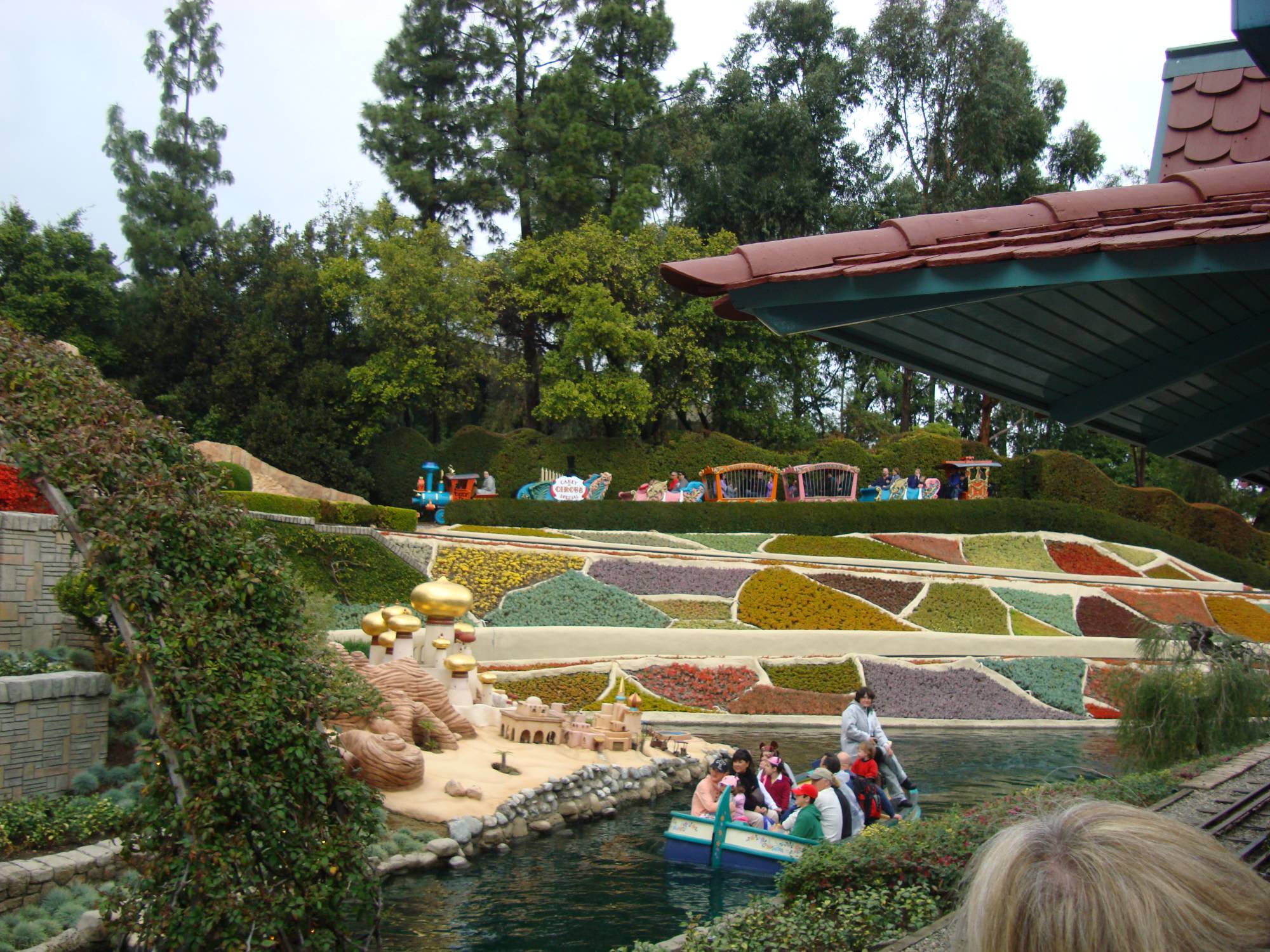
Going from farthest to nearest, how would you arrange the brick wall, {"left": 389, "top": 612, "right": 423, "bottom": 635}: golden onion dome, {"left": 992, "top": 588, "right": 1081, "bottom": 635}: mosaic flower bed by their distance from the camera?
{"left": 992, "top": 588, "right": 1081, "bottom": 635}: mosaic flower bed < {"left": 389, "top": 612, "right": 423, "bottom": 635}: golden onion dome < the brick wall

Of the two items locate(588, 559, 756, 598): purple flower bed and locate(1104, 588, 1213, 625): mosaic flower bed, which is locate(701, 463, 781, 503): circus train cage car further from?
locate(1104, 588, 1213, 625): mosaic flower bed

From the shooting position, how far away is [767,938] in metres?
6.26

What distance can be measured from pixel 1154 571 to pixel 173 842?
2664cm

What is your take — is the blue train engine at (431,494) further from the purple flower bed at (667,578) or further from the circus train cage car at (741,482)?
the purple flower bed at (667,578)

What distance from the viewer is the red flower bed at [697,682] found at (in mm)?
16906

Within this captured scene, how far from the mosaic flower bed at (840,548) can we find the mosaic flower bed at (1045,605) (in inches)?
122

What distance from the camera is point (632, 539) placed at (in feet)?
86.2

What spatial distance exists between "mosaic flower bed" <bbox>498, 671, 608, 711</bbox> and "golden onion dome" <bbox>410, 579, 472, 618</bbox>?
2342 mm

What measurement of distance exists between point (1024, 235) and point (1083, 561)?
25928 millimetres

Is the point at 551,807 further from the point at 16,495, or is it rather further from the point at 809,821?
the point at 16,495

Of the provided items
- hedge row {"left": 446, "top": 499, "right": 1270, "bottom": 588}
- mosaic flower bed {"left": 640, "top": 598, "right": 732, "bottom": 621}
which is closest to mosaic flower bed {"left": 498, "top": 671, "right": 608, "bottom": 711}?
mosaic flower bed {"left": 640, "top": 598, "right": 732, "bottom": 621}

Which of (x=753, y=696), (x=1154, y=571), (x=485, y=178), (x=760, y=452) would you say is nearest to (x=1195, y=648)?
(x=753, y=696)

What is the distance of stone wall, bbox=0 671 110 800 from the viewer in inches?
368

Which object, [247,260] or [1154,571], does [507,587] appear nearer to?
[1154,571]
